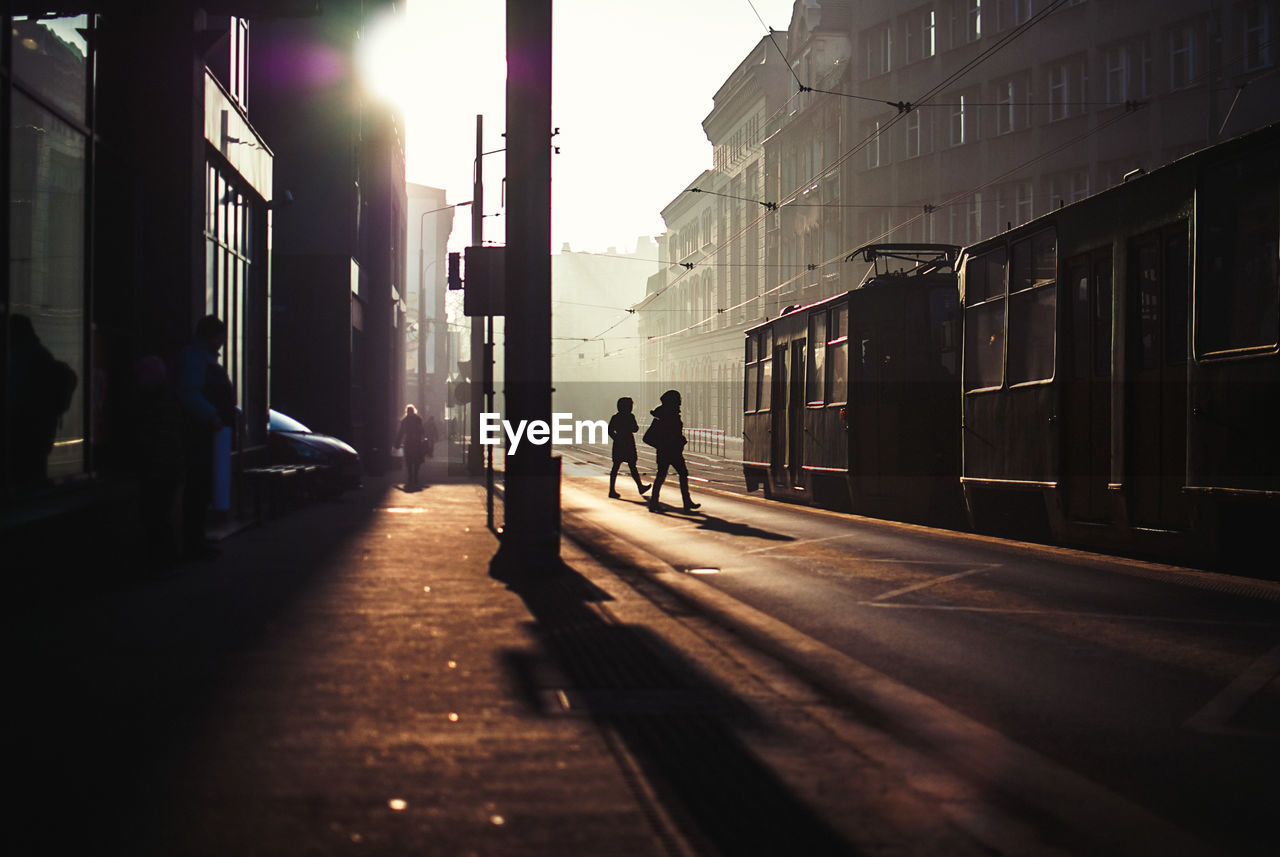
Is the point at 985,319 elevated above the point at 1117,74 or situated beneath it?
situated beneath

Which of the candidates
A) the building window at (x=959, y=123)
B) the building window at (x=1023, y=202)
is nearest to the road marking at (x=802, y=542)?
the building window at (x=1023, y=202)

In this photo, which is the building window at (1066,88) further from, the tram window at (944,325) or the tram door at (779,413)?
the tram window at (944,325)

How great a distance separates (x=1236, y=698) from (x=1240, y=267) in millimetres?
4913

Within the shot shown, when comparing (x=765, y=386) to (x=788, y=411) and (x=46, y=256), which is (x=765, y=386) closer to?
(x=788, y=411)

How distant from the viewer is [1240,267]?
9930 millimetres

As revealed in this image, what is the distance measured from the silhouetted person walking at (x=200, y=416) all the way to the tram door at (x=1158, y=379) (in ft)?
23.2

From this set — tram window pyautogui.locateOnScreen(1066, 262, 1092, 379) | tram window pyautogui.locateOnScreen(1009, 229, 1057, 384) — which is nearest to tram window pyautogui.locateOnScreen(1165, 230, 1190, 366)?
tram window pyautogui.locateOnScreen(1066, 262, 1092, 379)

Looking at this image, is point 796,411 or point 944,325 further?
point 796,411

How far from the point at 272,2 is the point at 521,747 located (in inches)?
438

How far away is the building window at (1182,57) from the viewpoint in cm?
4072

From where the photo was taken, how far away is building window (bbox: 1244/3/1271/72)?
38.0 metres

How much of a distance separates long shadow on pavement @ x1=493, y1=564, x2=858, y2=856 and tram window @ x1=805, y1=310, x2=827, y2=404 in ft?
41.4

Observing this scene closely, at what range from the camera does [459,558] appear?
11625 millimetres

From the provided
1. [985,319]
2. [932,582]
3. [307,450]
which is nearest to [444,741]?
[932,582]
